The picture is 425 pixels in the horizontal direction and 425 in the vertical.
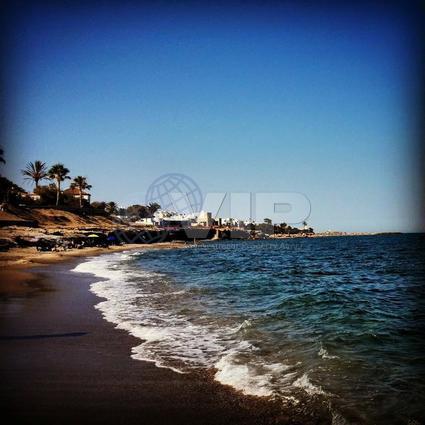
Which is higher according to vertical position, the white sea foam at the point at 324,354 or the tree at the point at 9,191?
the tree at the point at 9,191

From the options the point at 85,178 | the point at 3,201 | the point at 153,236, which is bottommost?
the point at 153,236

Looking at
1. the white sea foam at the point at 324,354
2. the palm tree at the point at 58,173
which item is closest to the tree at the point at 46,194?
the palm tree at the point at 58,173

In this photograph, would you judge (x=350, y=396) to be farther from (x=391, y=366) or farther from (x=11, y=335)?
(x=11, y=335)

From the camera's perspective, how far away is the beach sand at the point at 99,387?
13.9 feet

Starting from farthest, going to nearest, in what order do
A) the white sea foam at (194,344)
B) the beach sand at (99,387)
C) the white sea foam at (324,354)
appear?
1. the white sea foam at (324,354)
2. the white sea foam at (194,344)
3. the beach sand at (99,387)

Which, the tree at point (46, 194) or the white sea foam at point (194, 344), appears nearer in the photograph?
the white sea foam at point (194, 344)

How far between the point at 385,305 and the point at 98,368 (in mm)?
9069

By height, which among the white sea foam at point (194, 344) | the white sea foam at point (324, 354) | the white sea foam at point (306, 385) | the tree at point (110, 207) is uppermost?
the tree at point (110, 207)

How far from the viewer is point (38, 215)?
185 ft

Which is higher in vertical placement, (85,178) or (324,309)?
(85,178)

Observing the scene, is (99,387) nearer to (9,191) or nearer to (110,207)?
(9,191)

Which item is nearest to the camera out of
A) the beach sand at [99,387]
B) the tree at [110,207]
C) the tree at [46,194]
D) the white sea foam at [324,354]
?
the beach sand at [99,387]

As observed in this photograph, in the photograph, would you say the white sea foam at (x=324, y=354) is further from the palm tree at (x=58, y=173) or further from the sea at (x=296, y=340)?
the palm tree at (x=58, y=173)

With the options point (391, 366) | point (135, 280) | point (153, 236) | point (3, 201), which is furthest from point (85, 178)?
point (391, 366)
